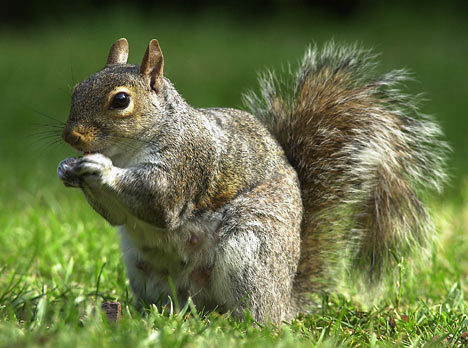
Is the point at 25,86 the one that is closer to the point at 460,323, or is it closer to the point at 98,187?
the point at 98,187

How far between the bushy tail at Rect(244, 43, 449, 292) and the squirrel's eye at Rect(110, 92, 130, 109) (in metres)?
0.59

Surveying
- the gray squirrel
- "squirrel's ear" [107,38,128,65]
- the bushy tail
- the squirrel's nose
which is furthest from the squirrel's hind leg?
"squirrel's ear" [107,38,128,65]

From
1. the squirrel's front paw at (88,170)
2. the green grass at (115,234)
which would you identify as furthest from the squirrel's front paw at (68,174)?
the green grass at (115,234)

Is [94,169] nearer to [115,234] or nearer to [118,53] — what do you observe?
[118,53]

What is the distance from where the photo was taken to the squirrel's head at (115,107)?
1.71 meters

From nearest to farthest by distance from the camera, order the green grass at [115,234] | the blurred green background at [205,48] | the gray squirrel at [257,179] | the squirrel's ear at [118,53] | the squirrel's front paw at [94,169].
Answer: the green grass at [115,234], the squirrel's front paw at [94,169], the gray squirrel at [257,179], the squirrel's ear at [118,53], the blurred green background at [205,48]

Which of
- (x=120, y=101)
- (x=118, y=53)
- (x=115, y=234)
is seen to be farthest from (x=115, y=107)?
(x=115, y=234)

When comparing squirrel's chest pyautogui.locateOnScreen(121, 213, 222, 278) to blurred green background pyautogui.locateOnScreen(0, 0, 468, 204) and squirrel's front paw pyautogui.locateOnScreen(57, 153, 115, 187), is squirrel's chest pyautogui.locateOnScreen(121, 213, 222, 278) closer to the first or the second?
squirrel's front paw pyautogui.locateOnScreen(57, 153, 115, 187)

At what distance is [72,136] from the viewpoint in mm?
1682

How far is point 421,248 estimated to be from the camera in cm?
213

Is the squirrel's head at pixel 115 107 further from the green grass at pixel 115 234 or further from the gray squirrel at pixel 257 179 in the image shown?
the green grass at pixel 115 234

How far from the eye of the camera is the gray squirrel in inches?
69.4

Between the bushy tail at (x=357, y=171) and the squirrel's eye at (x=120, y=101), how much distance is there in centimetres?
59

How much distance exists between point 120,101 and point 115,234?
3.43ft
